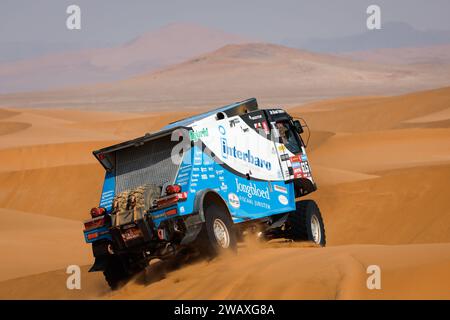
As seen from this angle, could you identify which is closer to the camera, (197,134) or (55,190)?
(197,134)

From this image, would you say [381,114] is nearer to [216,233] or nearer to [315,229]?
[315,229]

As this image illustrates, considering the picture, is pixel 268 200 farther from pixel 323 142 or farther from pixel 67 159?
pixel 323 142

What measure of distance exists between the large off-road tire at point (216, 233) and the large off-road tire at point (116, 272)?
141 centimetres

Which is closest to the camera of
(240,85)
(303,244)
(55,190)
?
(303,244)

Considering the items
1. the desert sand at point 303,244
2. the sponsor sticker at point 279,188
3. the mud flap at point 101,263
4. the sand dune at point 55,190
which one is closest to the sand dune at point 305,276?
the desert sand at point 303,244

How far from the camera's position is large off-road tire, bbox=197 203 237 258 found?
12680 millimetres

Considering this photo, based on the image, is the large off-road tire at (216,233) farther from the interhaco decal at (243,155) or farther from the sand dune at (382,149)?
the sand dune at (382,149)

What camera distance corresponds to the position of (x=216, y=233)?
42.9 ft

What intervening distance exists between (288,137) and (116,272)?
14.9 ft

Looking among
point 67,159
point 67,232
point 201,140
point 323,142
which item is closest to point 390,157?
point 323,142

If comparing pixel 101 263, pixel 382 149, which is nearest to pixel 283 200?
pixel 101 263

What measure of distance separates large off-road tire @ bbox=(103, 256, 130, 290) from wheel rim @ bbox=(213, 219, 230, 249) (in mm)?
1503

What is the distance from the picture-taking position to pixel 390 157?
3372 centimetres

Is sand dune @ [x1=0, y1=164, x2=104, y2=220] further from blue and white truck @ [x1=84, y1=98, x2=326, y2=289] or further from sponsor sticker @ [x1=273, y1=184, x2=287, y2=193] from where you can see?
blue and white truck @ [x1=84, y1=98, x2=326, y2=289]
